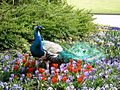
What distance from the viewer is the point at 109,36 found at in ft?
27.1

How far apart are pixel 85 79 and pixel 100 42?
2.53 m

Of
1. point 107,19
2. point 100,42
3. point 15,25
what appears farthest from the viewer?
point 107,19

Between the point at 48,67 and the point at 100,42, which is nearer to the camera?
the point at 48,67

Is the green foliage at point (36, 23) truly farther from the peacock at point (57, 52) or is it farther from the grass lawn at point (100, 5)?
the grass lawn at point (100, 5)

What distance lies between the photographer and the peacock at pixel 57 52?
18.7ft

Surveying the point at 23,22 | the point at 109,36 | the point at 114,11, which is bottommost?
the point at 114,11

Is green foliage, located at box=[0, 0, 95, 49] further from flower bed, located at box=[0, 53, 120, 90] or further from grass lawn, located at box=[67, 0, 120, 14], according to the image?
grass lawn, located at box=[67, 0, 120, 14]

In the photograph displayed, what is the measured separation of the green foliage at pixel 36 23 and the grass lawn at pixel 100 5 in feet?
21.7

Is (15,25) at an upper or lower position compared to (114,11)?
upper

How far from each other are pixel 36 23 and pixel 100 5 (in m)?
9.84

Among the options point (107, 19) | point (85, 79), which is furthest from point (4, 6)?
point (107, 19)

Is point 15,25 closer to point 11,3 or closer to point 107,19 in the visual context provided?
point 11,3

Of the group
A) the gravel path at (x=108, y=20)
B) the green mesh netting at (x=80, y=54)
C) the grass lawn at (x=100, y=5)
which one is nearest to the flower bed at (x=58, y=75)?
the green mesh netting at (x=80, y=54)

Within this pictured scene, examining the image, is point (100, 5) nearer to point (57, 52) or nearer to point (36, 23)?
point (36, 23)
